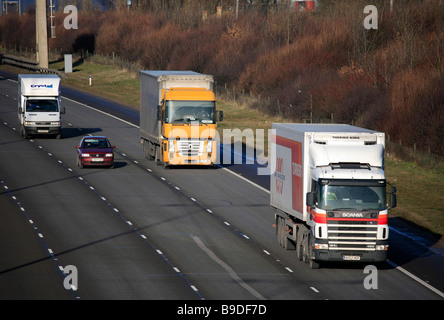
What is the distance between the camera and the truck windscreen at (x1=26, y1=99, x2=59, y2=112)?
53094 millimetres

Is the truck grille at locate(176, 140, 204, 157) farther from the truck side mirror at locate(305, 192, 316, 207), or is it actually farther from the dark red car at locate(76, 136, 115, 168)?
the truck side mirror at locate(305, 192, 316, 207)

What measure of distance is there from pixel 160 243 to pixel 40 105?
93.4ft

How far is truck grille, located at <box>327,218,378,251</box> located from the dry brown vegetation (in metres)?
27.3

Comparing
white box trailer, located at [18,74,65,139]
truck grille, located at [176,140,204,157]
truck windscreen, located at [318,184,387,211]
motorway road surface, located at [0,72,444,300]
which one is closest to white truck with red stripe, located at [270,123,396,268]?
truck windscreen, located at [318,184,387,211]

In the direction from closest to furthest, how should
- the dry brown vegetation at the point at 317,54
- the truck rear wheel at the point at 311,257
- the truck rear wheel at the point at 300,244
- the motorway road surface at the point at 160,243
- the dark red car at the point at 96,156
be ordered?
the motorway road surface at the point at 160,243, the truck rear wheel at the point at 311,257, the truck rear wheel at the point at 300,244, the dark red car at the point at 96,156, the dry brown vegetation at the point at 317,54

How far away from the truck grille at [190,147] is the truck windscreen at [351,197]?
1923 cm

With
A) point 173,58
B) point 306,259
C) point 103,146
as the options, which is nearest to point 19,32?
point 173,58

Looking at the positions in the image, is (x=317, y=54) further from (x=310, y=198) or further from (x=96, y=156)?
(x=310, y=198)

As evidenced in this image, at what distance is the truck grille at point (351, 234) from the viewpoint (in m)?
23.2

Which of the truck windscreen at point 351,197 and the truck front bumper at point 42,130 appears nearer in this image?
the truck windscreen at point 351,197

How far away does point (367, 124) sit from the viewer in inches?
2267

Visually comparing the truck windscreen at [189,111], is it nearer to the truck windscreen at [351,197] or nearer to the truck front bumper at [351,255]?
the truck windscreen at [351,197]

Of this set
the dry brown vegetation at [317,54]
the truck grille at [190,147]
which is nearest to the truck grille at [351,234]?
the truck grille at [190,147]
